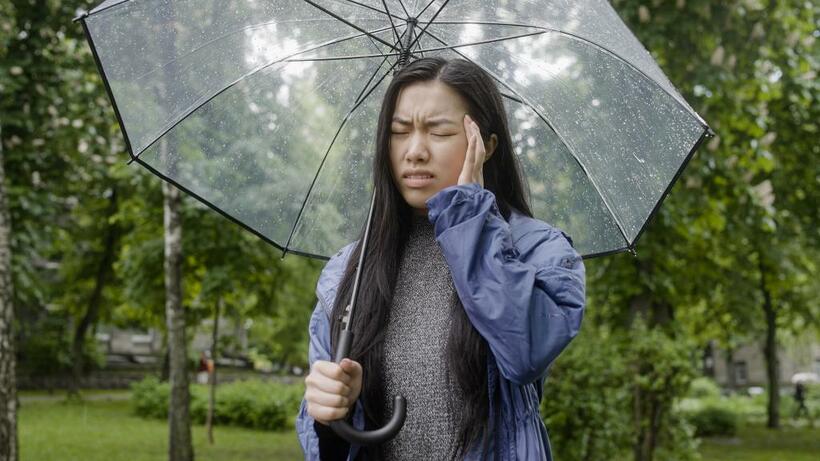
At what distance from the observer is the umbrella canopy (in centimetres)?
285

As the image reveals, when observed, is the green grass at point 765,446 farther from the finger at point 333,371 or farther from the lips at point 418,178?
the finger at point 333,371

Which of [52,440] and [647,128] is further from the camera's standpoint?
[52,440]

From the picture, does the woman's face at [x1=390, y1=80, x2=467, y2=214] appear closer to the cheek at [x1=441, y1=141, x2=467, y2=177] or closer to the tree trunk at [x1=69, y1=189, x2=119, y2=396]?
the cheek at [x1=441, y1=141, x2=467, y2=177]

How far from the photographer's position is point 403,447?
88.4 inches

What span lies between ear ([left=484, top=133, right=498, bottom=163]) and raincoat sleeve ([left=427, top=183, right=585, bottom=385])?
27 cm

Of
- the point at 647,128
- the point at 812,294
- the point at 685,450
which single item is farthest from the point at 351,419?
the point at 812,294

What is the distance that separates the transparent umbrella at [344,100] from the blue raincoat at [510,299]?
0.83 meters

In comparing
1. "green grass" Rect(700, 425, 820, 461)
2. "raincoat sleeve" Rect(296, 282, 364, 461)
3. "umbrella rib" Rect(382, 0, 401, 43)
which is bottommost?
"green grass" Rect(700, 425, 820, 461)

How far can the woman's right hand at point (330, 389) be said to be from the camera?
2.04 metres

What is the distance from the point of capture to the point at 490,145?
2.43m

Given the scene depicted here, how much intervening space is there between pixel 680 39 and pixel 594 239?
7974 mm

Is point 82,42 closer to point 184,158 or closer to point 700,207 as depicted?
point 700,207

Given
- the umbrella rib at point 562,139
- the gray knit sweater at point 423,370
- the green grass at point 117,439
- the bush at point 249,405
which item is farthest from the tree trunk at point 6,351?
the bush at point 249,405

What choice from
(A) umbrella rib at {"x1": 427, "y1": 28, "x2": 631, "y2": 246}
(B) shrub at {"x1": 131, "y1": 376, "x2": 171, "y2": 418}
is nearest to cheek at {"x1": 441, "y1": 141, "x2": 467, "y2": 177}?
(A) umbrella rib at {"x1": 427, "y1": 28, "x2": 631, "y2": 246}
